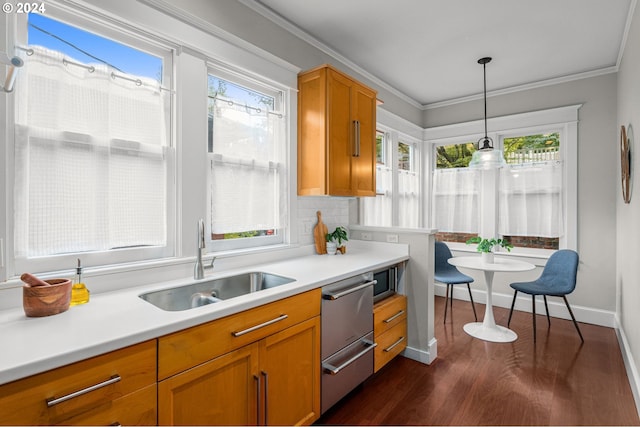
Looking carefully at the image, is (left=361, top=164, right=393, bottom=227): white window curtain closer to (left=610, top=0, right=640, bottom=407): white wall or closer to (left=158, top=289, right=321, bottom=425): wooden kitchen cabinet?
(left=158, top=289, right=321, bottom=425): wooden kitchen cabinet

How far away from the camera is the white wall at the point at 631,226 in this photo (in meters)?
2.29

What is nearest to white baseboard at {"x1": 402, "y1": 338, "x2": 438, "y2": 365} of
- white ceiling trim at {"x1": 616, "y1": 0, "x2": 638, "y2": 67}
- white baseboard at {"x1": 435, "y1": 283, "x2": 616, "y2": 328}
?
white baseboard at {"x1": 435, "y1": 283, "x2": 616, "y2": 328}

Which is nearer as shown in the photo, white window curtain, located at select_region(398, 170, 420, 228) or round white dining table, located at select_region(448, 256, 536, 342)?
round white dining table, located at select_region(448, 256, 536, 342)

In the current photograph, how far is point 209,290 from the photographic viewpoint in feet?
6.36

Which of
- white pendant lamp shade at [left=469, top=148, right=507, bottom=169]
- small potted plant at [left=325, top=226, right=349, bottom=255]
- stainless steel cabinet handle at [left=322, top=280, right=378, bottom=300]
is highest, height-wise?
white pendant lamp shade at [left=469, top=148, right=507, bottom=169]

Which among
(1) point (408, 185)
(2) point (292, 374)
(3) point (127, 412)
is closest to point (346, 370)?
(2) point (292, 374)

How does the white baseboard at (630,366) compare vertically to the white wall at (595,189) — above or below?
below

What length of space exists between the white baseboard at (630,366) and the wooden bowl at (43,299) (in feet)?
10.7

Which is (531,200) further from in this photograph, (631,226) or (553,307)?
(631,226)

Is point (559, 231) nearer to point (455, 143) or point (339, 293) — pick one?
point (455, 143)

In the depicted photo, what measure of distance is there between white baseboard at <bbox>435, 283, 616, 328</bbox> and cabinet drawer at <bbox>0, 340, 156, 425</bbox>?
4231mm

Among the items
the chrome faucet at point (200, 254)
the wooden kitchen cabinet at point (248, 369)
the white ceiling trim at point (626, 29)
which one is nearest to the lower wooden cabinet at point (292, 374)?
the wooden kitchen cabinet at point (248, 369)

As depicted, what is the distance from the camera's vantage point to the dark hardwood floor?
2.02 meters

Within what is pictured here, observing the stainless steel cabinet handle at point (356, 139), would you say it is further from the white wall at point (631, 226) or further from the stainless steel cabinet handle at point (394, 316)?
the white wall at point (631, 226)
